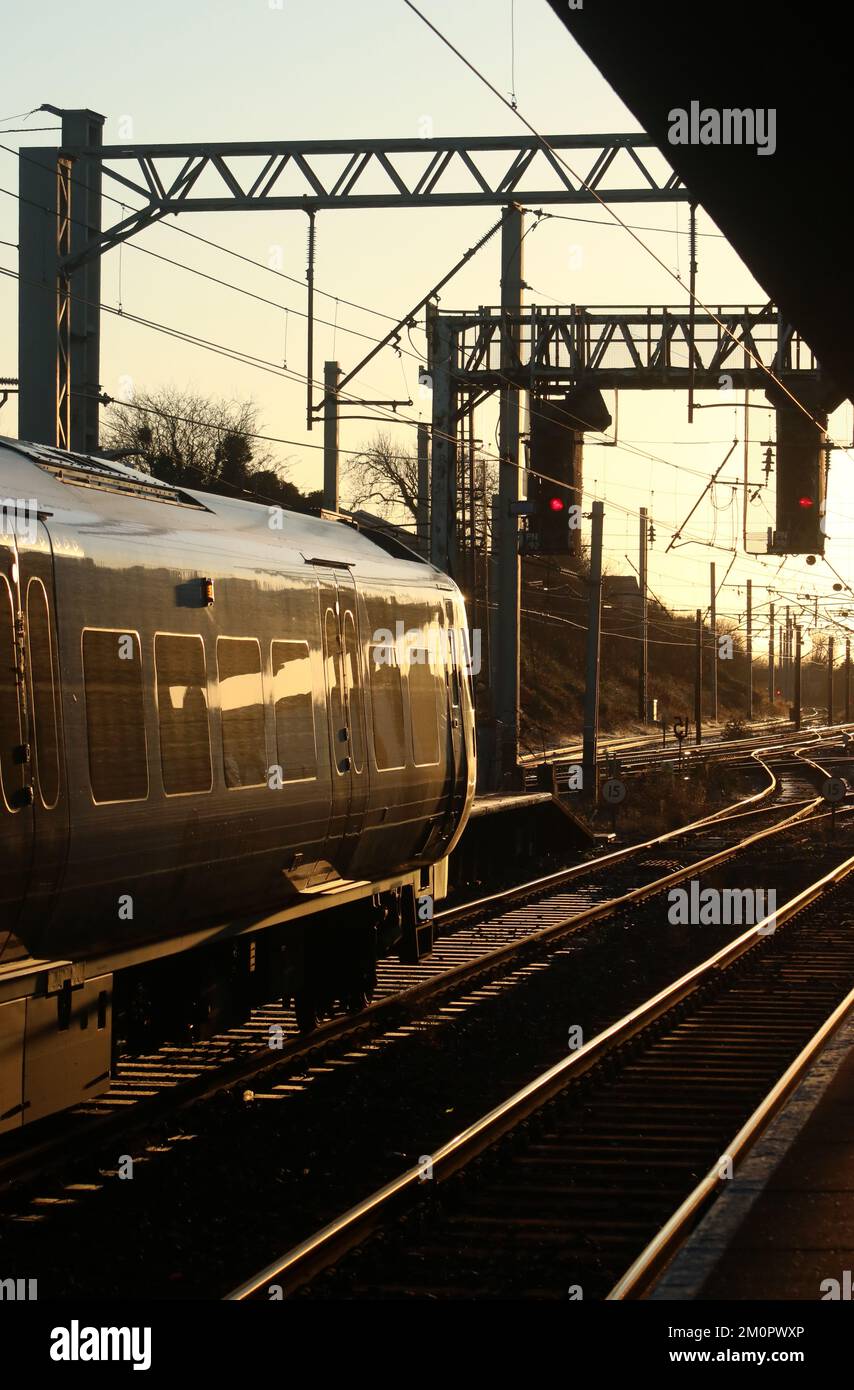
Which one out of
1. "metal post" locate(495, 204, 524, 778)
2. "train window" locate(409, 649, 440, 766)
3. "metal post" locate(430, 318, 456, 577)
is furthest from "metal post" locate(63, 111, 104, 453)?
"metal post" locate(430, 318, 456, 577)

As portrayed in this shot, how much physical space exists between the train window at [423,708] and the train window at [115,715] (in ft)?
15.7

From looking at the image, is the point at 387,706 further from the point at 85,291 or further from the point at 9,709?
the point at 85,291

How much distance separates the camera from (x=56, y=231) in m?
17.4

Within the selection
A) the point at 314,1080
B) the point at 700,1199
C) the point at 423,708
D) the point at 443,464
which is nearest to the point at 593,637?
the point at 443,464

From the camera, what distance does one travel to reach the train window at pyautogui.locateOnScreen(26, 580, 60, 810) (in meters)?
7.97

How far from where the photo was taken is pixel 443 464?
28.3m

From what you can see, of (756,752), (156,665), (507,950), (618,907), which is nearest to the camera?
(156,665)

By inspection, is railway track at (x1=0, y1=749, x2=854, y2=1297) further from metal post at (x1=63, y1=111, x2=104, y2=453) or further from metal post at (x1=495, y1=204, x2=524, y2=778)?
metal post at (x1=495, y1=204, x2=524, y2=778)

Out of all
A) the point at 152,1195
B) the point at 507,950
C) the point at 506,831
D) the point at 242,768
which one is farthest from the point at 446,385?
→ the point at 152,1195

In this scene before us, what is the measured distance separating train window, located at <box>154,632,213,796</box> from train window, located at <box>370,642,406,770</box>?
306 centimetres

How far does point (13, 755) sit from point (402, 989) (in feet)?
24.6

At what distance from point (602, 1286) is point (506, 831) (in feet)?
65.6

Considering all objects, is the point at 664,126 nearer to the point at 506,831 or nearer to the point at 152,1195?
the point at 152,1195

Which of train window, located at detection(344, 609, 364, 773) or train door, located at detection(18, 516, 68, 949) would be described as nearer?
train door, located at detection(18, 516, 68, 949)
